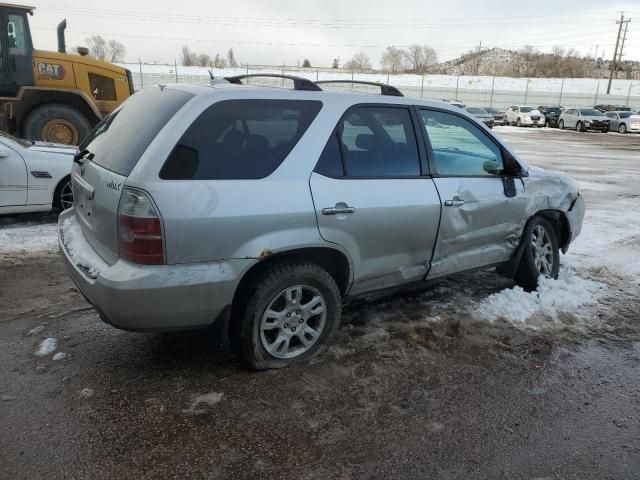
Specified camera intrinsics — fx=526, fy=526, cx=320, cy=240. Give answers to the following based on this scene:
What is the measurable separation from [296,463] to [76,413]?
4.15 feet

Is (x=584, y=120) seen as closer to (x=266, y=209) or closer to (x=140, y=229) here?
(x=266, y=209)

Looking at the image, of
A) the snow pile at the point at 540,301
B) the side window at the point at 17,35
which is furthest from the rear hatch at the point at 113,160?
the side window at the point at 17,35

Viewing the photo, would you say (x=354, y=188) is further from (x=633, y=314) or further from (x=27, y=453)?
(x=633, y=314)

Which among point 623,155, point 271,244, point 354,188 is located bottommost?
point 623,155

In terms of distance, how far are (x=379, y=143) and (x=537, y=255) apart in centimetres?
214

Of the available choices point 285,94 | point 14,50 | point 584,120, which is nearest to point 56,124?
point 14,50

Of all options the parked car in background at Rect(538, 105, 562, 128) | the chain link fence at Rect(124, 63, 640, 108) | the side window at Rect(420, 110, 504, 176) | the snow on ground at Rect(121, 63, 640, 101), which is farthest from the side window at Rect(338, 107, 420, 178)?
the snow on ground at Rect(121, 63, 640, 101)

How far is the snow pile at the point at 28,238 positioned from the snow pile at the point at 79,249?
2223 millimetres

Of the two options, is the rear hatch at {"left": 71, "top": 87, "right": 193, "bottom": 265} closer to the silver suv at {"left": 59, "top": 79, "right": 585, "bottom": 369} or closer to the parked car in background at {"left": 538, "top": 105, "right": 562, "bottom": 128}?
the silver suv at {"left": 59, "top": 79, "right": 585, "bottom": 369}

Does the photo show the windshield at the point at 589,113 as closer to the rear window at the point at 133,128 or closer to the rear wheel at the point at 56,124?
the rear wheel at the point at 56,124

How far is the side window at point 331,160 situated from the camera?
10.8ft

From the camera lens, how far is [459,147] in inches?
171

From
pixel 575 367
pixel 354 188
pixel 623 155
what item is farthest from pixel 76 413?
pixel 623 155

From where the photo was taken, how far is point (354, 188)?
339cm
